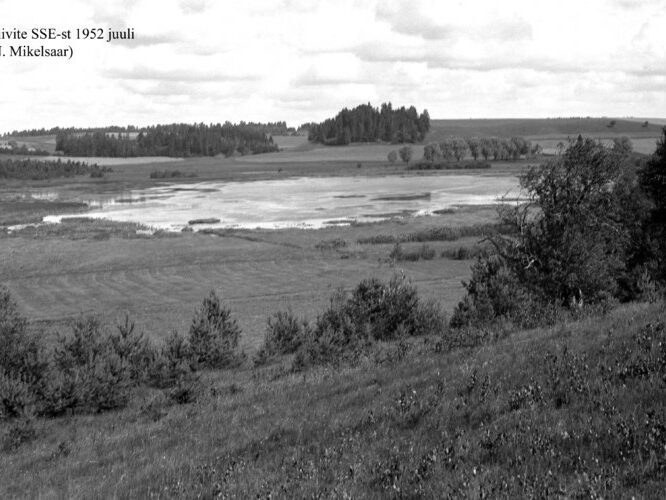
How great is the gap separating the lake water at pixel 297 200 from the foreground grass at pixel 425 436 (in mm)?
74616

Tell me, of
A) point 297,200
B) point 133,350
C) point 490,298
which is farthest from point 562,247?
point 297,200

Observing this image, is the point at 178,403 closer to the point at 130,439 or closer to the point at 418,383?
the point at 130,439

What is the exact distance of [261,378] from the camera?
19.6 metres

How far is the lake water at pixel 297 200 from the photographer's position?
98.1 metres

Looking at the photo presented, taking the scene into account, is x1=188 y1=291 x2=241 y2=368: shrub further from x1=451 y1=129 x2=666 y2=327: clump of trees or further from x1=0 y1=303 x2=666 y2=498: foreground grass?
x1=0 y1=303 x2=666 y2=498: foreground grass

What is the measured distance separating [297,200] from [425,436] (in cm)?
11836

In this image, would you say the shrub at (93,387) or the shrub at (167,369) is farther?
the shrub at (167,369)

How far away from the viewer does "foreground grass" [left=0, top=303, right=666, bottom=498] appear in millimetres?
6273

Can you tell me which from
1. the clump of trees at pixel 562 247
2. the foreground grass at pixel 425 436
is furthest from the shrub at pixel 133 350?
the clump of trees at pixel 562 247

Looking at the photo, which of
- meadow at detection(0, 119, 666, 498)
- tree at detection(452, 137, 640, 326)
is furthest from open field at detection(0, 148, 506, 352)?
meadow at detection(0, 119, 666, 498)

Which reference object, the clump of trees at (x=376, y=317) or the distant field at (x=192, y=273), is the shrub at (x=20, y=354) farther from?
the distant field at (x=192, y=273)

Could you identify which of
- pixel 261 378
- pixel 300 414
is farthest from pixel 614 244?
pixel 300 414

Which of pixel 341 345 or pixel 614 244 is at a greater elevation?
pixel 614 244

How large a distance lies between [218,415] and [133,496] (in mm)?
5315
